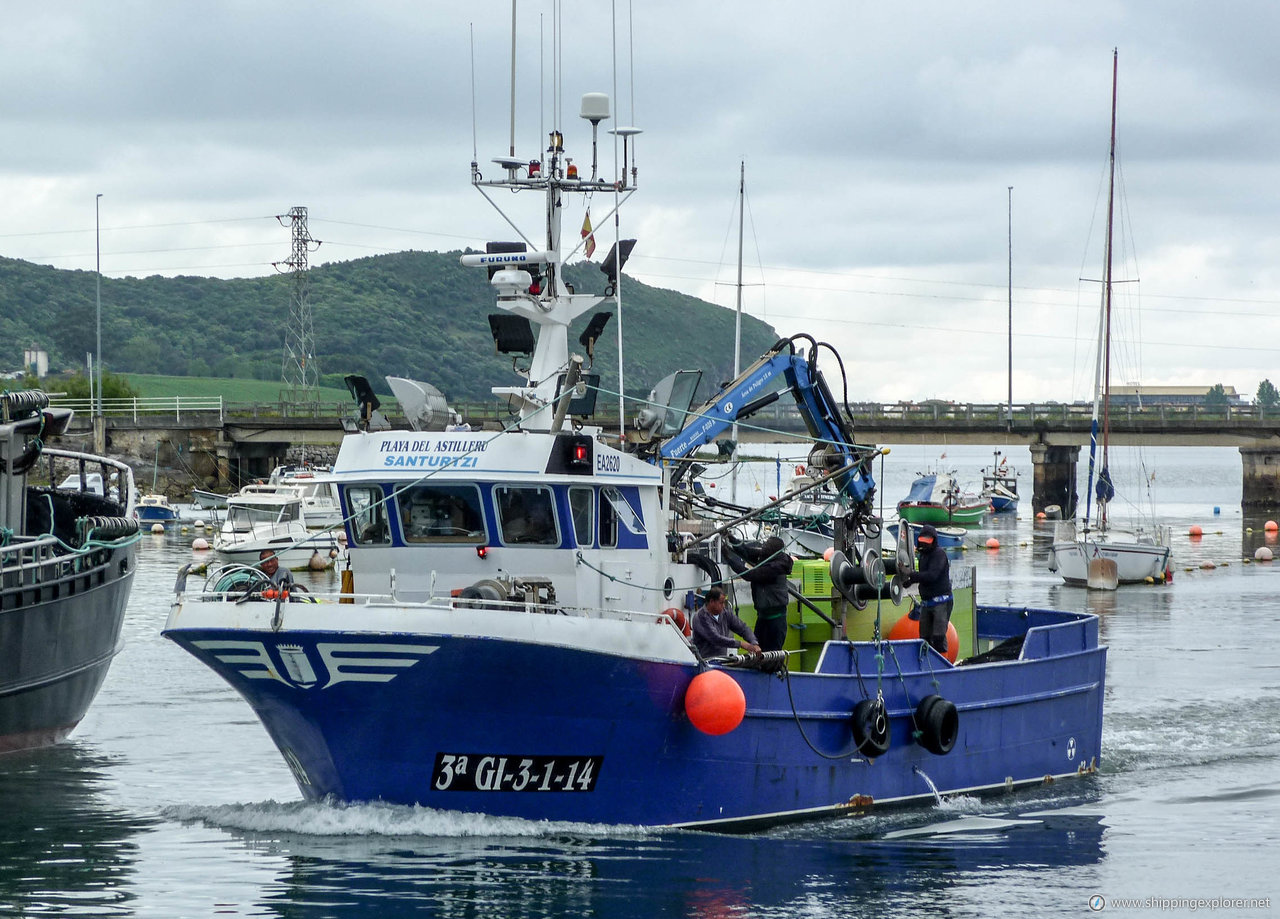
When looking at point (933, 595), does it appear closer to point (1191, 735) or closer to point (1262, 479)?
point (1191, 735)

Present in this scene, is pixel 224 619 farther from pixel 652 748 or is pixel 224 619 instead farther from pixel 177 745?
pixel 177 745

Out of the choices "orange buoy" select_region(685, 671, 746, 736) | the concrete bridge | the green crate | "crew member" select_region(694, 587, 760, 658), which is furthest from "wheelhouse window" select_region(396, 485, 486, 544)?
the concrete bridge

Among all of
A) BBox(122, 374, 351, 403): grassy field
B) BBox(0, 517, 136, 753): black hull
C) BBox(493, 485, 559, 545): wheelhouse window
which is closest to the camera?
BBox(493, 485, 559, 545): wheelhouse window

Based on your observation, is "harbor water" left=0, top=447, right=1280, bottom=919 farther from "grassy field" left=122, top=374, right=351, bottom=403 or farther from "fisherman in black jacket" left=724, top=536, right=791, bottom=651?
"grassy field" left=122, top=374, right=351, bottom=403

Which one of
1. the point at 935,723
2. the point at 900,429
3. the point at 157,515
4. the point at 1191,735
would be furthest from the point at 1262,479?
the point at 935,723

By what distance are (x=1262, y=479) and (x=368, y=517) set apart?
6964 centimetres

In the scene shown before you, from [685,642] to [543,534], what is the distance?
1.70m

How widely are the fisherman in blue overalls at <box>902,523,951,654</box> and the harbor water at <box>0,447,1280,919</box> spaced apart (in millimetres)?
1704

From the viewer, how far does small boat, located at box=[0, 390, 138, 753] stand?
18.6 meters

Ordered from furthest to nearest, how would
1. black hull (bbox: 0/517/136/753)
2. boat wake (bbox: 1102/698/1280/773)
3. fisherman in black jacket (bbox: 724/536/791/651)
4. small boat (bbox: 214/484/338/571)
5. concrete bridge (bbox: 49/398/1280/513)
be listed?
concrete bridge (bbox: 49/398/1280/513), small boat (bbox: 214/484/338/571), boat wake (bbox: 1102/698/1280/773), black hull (bbox: 0/517/136/753), fisherman in black jacket (bbox: 724/536/791/651)

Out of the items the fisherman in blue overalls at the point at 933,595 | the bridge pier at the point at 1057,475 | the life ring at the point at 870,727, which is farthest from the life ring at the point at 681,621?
the bridge pier at the point at 1057,475

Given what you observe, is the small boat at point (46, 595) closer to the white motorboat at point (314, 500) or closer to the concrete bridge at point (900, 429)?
the white motorboat at point (314, 500)

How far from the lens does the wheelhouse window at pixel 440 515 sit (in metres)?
14.6

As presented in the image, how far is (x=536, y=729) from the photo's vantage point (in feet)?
44.3
